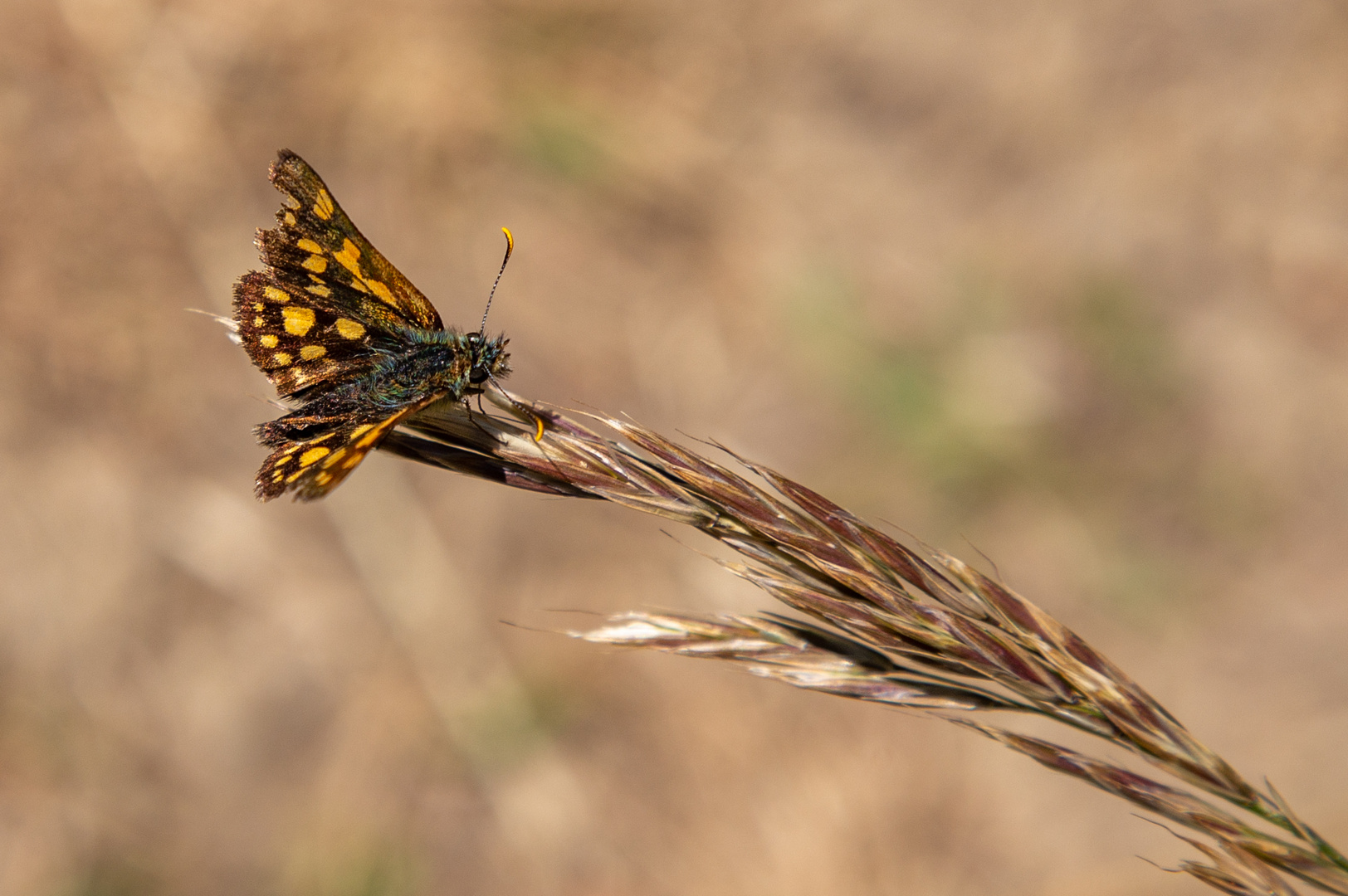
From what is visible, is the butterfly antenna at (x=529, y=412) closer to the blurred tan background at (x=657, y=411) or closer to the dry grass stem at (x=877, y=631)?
the dry grass stem at (x=877, y=631)

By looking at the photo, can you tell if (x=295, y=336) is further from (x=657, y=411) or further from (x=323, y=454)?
(x=657, y=411)

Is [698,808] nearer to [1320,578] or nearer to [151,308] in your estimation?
[1320,578]

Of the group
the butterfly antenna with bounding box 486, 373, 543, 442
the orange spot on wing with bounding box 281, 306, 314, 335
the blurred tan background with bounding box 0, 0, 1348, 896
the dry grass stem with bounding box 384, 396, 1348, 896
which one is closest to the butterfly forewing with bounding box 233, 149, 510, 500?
the orange spot on wing with bounding box 281, 306, 314, 335

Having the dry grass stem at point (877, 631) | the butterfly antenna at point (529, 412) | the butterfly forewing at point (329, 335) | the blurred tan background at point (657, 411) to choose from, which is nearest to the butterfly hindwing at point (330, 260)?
the butterfly forewing at point (329, 335)

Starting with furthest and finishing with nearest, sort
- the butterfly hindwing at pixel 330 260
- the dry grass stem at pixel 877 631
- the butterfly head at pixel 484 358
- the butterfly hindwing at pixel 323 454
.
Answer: the butterfly hindwing at pixel 330 260, the butterfly head at pixel 484 358, the butterfly hindwing at pixel 323 454, the dry grass stem at pixel 877 631

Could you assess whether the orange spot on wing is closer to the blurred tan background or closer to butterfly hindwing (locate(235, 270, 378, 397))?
butterfly hindwing (locate(235, 270, 378, 397))

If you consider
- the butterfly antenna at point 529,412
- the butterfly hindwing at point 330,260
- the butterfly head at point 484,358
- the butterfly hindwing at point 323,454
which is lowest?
the butterfly hindwing at point 323,454
